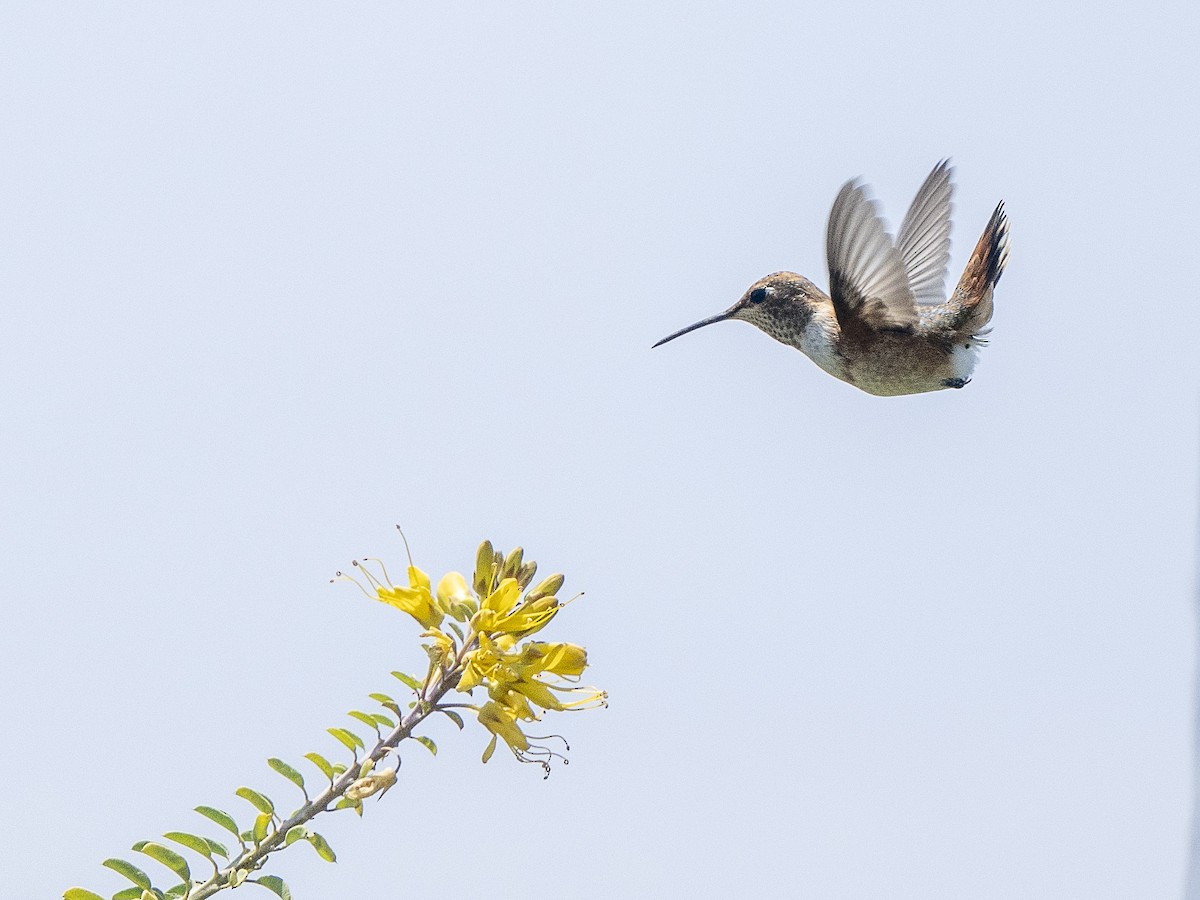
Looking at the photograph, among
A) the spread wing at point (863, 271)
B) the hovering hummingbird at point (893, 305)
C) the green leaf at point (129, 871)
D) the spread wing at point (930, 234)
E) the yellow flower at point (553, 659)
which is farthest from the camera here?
the spread wing at point (930, 234)

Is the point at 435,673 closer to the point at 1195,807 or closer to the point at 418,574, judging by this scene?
the point at 418,574

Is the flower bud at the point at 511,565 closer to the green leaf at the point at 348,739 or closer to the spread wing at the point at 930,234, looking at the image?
the green leaf at the point at 348,739

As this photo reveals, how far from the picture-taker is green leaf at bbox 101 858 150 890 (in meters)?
2.13

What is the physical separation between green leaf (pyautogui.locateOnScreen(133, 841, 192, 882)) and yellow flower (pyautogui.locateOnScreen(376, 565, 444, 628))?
0.63 metres

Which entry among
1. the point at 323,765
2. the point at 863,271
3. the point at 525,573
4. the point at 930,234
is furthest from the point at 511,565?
the point at 930,234

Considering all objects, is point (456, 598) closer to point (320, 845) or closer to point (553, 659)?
point (553, 659)

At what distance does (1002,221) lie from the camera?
4504 millimetres

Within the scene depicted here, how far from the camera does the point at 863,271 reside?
3.89 metres

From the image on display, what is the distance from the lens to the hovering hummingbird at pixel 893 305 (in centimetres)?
386

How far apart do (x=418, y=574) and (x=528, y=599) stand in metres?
0.24

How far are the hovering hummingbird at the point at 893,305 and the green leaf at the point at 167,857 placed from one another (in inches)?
90.7

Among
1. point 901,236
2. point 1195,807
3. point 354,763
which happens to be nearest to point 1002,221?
point 901,236

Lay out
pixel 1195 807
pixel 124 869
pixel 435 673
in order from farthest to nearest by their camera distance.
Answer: pixel 1195 807, pixel 435 673, pixel 124 869

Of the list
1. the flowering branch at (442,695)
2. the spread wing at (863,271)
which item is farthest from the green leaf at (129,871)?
the spread wing at (863,271)
